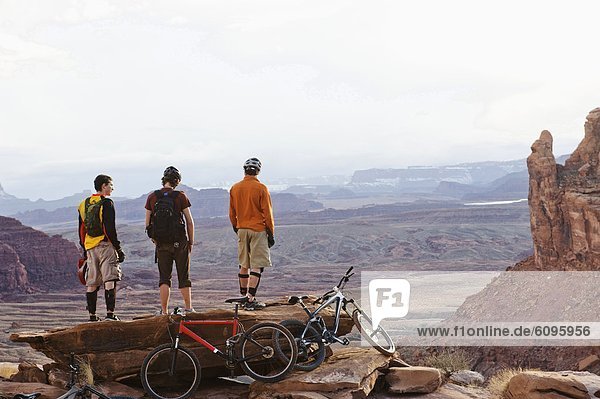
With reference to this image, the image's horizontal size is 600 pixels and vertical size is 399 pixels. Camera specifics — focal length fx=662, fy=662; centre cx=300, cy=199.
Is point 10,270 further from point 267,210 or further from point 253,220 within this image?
point 267,210

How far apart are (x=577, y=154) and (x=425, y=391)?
101ft

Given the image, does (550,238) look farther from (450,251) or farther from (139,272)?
(450,251)

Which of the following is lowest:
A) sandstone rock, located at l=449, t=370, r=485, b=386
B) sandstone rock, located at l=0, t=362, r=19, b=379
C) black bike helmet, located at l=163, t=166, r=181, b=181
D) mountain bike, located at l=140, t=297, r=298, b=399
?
sandstone rock, located at l=449, t=370, r=485, b=386

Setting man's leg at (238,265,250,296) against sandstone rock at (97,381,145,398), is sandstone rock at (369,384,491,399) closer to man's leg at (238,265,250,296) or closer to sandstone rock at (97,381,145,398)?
man's leg at (238,265,250,296)

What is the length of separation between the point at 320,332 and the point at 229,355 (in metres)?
1.41

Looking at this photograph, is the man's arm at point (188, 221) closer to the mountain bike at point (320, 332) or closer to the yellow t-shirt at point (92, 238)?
the yellow t-shirt at point (92, 238)

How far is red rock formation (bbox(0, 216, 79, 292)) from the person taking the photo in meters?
99.3

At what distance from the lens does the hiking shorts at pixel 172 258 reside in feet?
34.7

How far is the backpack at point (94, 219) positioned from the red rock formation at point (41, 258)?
94.1 metres

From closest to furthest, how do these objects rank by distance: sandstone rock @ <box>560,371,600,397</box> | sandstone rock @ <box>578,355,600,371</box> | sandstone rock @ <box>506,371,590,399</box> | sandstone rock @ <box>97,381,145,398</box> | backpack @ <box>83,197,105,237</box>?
sandstone rock @ <box>97,381,145,398</box>
sandstone rock @ <box>506,371,590,399</box>
sandstone rock @ <box>560,371,600,397</box>
backpack @ <box>83,197,105,237</box>
sandstone rock @ <box>578,355,600,371</box>

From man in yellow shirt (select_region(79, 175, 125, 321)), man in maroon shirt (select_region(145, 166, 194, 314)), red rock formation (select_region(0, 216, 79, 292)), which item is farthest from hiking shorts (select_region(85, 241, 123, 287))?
red rock formation (select_region(0, 216, 79, 292))

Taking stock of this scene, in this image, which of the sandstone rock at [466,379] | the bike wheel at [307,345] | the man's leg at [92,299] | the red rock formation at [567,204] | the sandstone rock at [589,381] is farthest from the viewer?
the red rock formation at [567,204]

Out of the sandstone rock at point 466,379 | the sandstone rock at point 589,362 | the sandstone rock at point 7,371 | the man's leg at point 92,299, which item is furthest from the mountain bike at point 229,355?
the sandstone rock at point 589,362

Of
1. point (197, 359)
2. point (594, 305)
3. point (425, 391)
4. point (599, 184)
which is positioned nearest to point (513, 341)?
point (594, 305)
